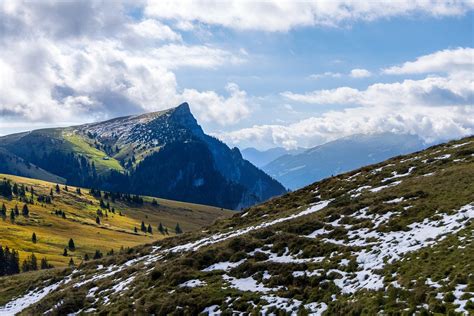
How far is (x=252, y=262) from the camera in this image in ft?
98.9

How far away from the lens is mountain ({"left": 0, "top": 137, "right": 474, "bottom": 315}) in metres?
20.4

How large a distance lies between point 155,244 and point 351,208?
27347 mm

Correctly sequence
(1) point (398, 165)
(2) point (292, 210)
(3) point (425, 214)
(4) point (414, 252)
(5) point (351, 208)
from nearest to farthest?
(4) point (414, 252), (3) point (425, 214), (5) point (351, 208), (2) point (292, 210), (1) point (398, 165)

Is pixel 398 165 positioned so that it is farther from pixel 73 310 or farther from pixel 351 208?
pixel 73 310

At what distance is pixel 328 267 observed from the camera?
25.9 metres

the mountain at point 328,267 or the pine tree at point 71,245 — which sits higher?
the mountain at point 328,267

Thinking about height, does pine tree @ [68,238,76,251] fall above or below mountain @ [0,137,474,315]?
below

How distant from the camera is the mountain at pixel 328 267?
67.1 ft

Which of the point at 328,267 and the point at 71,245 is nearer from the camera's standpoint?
the point at 328,267

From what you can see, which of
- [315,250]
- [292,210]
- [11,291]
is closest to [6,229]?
[11,291]

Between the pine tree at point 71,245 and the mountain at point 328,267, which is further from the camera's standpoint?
the pine tree at point 71,245

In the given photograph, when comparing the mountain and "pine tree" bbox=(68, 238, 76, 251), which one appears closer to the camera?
the mountain

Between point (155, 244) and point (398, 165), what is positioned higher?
point (398, 165)

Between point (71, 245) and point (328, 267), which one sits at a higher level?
point (328, 267)
